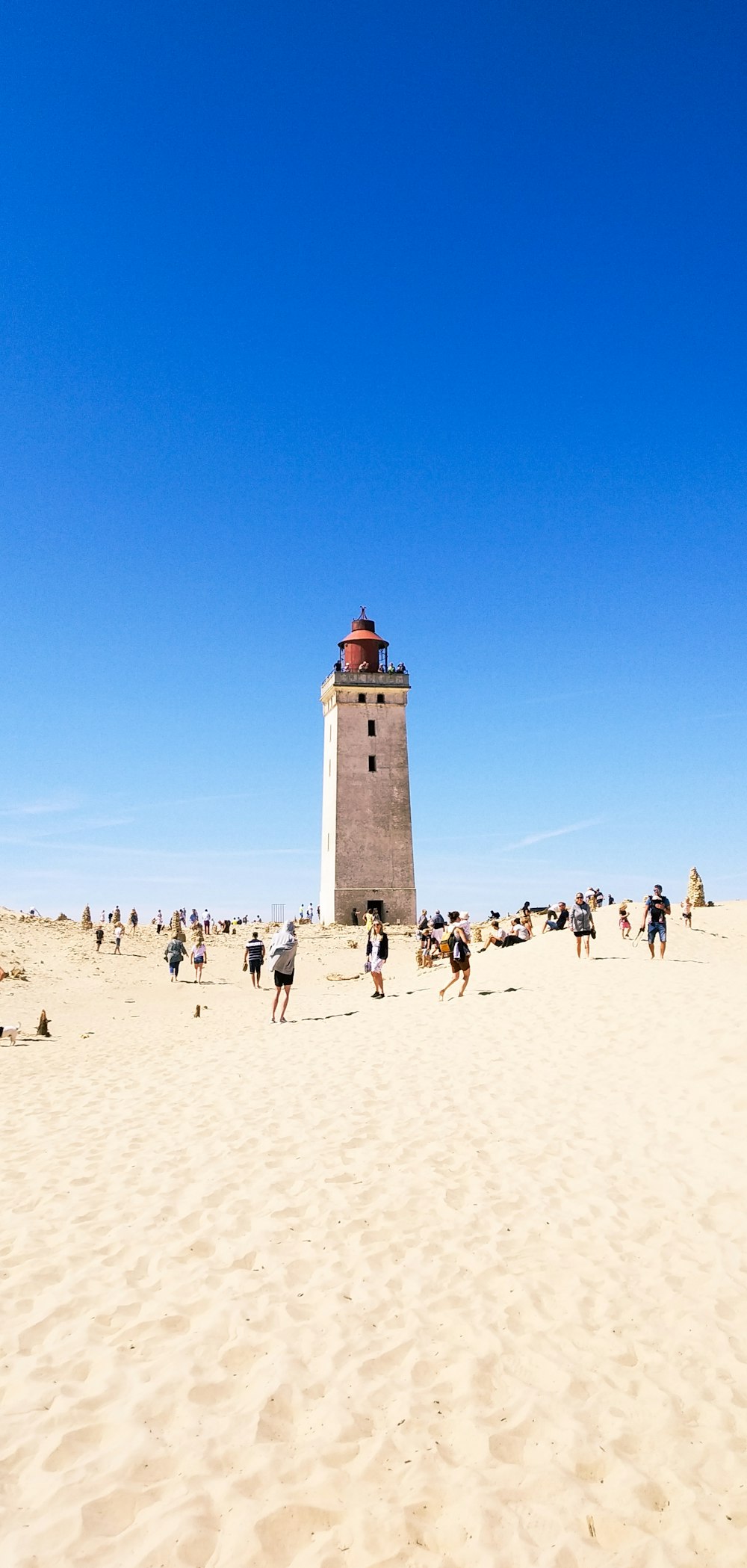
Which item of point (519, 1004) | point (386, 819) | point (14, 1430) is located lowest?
point (14, 1430)

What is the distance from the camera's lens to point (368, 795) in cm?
4616

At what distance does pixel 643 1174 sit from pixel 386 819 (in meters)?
38.6

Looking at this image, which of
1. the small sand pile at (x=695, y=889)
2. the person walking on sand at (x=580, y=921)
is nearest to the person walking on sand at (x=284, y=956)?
the person walking on sand at (x=580, y=921)

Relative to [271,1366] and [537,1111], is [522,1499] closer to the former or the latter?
[271,1366]

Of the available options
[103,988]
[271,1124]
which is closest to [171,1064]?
[271,1124]

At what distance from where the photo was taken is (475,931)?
1379 inches

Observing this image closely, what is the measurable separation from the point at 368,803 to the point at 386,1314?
40805 mm

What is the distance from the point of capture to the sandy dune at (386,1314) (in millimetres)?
3701

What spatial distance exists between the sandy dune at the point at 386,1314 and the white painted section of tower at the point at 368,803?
33.7 meters

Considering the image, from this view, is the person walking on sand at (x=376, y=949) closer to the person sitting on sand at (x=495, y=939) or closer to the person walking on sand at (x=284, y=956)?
the person walking on sand at (x=284, y=956)

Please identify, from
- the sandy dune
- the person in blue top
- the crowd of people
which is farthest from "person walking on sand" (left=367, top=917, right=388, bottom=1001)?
the sandy dune

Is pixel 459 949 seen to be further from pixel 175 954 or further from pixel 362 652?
pixel 362 652

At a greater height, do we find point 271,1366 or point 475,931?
point 475,931

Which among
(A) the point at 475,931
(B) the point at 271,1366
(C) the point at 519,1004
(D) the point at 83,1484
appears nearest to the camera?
(D) the point at 83,1484
